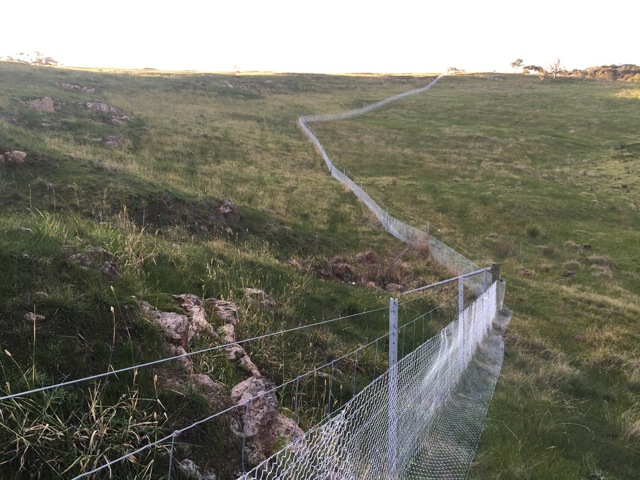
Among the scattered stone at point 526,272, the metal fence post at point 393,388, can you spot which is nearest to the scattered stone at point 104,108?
the scattered stone at point 526,272

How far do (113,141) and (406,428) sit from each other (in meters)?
20.0

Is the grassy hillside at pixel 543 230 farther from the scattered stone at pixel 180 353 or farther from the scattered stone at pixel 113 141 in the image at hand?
the scattered stone at pixel 113 141

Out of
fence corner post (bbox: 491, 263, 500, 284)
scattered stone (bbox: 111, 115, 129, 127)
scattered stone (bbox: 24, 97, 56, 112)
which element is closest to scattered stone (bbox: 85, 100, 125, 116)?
scattered stone (bbox: 111, 115, 129, 127)

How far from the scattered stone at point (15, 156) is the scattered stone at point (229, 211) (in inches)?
186

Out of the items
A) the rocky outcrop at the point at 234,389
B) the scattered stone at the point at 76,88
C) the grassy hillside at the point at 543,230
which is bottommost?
the grassy hillside at the point at 543,230

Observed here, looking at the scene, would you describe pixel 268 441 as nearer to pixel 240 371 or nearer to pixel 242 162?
pixel 240 371

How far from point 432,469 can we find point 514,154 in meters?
35.3

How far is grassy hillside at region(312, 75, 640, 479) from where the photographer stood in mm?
5695

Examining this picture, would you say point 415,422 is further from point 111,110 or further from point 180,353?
point 111,110

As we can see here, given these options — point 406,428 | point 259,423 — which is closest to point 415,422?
point 406,428

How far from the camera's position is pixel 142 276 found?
516cm

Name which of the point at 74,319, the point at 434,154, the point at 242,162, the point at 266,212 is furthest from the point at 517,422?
the point at 434,154

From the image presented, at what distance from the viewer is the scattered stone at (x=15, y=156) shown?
418 inches

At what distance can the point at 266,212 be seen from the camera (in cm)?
1462
